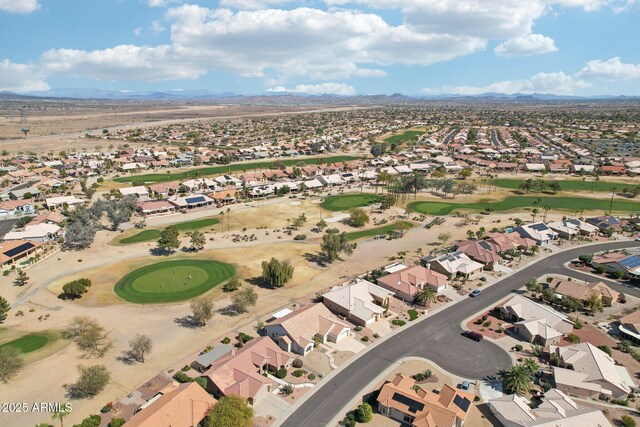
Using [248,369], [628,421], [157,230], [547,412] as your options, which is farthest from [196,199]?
[628,421]

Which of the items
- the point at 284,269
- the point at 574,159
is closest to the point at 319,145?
the point at 574,159

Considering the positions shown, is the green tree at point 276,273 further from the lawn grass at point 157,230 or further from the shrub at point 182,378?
the lawn grass at point 157,230

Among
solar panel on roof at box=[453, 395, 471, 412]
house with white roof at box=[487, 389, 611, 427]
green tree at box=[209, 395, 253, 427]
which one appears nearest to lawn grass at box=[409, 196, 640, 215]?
house with white roof at box=[487, 389, 611, 427]

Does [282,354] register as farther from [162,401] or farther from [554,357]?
[554,357]

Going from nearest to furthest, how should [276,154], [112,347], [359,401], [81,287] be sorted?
[359,401], [112,347], [81,287], [276,154]

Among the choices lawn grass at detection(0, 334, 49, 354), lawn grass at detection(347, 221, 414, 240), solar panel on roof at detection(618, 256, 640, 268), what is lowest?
lawn grass at detection(0, 334, 49, 354)

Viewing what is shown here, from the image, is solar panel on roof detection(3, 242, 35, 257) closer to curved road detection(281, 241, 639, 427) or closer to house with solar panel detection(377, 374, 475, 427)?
curved road detection(281, 241, 639, 427)
